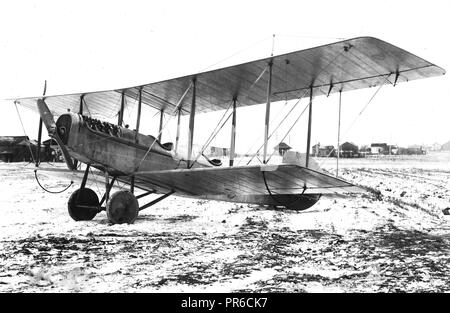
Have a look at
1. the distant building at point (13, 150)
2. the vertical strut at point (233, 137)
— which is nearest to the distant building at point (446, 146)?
the distant building at point (13, 150)

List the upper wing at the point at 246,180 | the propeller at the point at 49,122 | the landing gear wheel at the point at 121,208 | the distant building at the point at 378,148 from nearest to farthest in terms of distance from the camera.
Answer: the upper wing at the point at 246,180, the propeller at the point at 49,122, the landing gear wheel at the point at 121,208, the distant building at the point at 378,148

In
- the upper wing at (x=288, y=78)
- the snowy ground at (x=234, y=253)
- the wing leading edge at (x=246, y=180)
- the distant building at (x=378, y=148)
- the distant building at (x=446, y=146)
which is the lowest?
the snowy ground at (x=234, y=253)

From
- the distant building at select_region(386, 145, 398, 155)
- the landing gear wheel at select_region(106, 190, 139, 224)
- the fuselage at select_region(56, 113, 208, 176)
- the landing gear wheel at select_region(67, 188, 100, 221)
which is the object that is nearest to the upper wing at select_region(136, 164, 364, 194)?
the fuselage at select_region(56, 113, 208, 176)

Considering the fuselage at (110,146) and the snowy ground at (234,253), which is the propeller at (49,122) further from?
the snowy ground at (234,253)

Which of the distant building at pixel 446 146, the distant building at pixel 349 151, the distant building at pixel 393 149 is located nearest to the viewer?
the distant building at pixel 349 151

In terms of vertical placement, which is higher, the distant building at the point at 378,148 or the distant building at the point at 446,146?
the distant building at the point at 446,146

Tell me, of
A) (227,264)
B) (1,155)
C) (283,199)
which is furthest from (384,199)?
(1,155)
